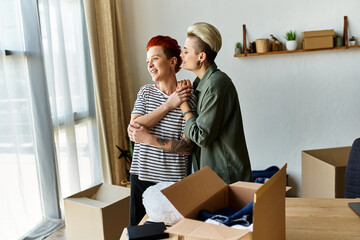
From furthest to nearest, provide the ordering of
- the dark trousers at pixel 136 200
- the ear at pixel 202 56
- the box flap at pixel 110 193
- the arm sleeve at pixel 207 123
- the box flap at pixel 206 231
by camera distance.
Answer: the box flap at pixel 110 193 < the dark trousers at pixel 136 200 < the ear at pixel 202 56 < the arm sleeve at pixel 207 123 < the box flap at pixel 206 231

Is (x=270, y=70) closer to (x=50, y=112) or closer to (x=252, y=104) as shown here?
(x=252, y=104)

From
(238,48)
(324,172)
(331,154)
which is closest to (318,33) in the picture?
(238,48)

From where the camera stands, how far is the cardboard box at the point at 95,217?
218cm

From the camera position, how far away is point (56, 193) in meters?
2.75

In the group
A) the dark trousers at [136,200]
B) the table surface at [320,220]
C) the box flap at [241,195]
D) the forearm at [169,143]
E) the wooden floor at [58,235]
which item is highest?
the forearm at [169,143]

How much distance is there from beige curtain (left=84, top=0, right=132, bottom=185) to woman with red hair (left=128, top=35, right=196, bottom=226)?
5.03ft

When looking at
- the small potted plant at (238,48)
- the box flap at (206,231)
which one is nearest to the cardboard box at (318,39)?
the small potted plant at (238,48)

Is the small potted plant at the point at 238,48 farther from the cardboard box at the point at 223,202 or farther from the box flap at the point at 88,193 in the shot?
the cardboard box at the point at 223,202

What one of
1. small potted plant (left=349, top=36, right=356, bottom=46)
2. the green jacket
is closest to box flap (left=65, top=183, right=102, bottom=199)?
the green jacket

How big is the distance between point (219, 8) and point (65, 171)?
209 centimetres

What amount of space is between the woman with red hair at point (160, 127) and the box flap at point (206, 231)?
80 centimetres

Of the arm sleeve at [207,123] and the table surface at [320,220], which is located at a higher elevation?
the arm sleeve at [207,123]

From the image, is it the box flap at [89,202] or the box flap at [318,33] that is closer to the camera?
the box flap at [89,202]

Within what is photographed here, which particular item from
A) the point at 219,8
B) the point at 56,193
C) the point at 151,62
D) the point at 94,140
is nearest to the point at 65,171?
the point at 56,193
